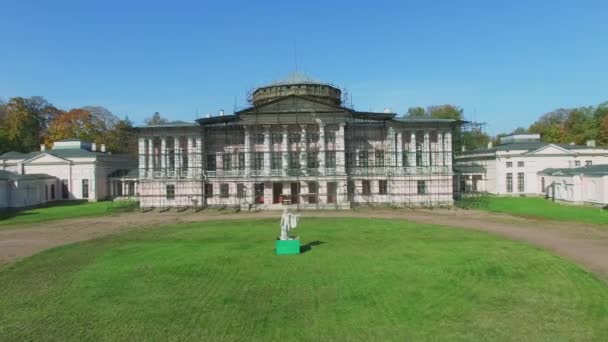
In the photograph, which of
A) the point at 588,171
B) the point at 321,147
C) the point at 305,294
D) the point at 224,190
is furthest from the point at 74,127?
the point at 588,171

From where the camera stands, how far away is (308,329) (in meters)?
10.1

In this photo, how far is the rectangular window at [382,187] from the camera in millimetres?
45625

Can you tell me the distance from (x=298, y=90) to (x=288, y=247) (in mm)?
34407

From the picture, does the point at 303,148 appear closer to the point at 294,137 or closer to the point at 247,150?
the point at 294,137

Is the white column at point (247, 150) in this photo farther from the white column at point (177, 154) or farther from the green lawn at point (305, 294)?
the green lawn at point (305, 294)

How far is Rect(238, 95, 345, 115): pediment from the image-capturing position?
43.9 metres

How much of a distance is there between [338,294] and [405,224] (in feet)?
58.3

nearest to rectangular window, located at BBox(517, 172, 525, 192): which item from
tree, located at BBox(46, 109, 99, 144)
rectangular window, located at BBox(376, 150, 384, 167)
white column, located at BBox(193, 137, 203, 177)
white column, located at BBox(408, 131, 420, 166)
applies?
white column, located at BBox(408, 131, 420, 166)

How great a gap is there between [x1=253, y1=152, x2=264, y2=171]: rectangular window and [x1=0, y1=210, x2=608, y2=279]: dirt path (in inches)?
326

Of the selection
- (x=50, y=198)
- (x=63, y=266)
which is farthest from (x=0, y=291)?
(x=50, y=198)

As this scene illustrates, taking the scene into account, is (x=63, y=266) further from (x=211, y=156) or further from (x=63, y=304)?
(x=211, y=156)

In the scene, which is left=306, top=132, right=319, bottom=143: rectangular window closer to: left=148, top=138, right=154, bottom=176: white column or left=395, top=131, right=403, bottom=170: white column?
left=395, top=131, right=403, bottom=170: white column

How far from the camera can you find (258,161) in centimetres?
4612

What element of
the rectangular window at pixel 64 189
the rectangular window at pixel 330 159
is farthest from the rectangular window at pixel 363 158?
the rectangular window at pixel 64 189
